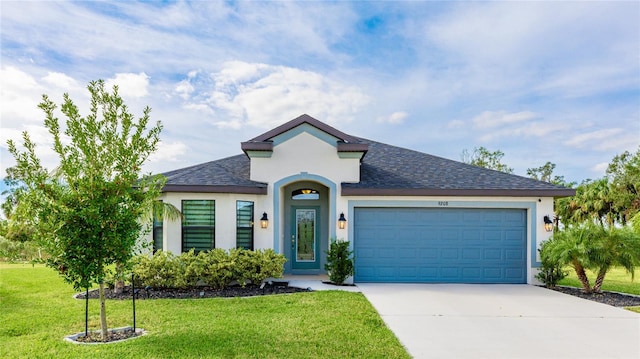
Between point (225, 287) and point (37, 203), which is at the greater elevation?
point (37, 203)

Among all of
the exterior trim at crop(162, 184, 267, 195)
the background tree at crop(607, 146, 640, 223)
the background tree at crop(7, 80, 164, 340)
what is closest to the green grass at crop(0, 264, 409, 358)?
the background tree at crop(7, 80, 164, 340)

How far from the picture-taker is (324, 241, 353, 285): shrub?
11031 millimetres

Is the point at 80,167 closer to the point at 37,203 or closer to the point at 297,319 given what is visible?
the point at 37,203

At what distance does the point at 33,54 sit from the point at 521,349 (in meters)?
13.0

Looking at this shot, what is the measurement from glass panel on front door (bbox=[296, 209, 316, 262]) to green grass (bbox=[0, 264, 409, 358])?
12.1ft

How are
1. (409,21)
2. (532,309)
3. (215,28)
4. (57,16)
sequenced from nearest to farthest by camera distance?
(532,309)
(57,16)
(215,28)
(409,21)

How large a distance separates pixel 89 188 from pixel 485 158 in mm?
29808

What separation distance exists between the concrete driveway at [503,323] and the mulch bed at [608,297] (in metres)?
0.46

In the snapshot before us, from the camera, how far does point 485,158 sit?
102ft

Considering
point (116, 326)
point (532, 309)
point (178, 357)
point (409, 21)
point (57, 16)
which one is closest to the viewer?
point (178, 357)

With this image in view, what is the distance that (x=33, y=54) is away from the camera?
11.1 meters

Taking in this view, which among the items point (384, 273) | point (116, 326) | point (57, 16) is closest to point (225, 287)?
point (116, 326)

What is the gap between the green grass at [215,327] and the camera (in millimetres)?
5543

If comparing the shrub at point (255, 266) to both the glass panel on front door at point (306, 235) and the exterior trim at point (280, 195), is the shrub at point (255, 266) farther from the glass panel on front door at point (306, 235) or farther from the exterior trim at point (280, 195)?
the glass panel on front door at point (306, 235)
